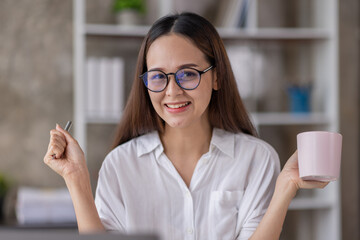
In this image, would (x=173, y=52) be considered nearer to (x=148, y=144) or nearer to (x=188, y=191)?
(x=148, y=144)

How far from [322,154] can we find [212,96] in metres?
0.54

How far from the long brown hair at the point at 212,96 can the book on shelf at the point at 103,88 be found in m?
1.35

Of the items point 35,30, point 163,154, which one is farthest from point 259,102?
point 163,154

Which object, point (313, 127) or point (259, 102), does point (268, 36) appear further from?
point (313, 127)

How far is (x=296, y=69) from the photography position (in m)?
3.48

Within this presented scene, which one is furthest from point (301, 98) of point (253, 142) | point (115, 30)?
point (253, 142)

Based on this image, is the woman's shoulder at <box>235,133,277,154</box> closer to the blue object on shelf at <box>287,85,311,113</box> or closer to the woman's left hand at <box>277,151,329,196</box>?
the woman's left hand at <box>277,151,329,196</box>

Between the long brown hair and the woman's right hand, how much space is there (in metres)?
0.26

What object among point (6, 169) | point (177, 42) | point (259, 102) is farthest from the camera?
point (259, 102)

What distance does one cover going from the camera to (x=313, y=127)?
11.2 ft

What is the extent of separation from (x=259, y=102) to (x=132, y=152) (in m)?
1.97

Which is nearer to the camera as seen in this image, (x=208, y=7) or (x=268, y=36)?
(x=268, y=36)

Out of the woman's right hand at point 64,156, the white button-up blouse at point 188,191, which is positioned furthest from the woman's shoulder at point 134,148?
the woman's right hand at point 64,156

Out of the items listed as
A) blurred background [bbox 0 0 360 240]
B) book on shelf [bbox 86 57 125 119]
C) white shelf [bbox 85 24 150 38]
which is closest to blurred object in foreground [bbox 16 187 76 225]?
blurred background [bbox 0 0 360 240]
